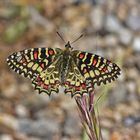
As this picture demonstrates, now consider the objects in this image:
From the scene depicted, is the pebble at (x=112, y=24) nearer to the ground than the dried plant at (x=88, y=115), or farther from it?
farther from it

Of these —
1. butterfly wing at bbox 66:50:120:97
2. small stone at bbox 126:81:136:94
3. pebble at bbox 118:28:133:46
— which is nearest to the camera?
butterfly wing at bbox 66:50:120:97

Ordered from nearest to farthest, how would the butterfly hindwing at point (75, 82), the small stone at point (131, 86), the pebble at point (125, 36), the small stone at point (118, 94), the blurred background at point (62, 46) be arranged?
the butterfly hindwing at point (75, 82) < the blurred background at point (62, 46) < the small stone at point (118, 94) < the small stone at point (131, 86) < the pebble at point (125, 36)

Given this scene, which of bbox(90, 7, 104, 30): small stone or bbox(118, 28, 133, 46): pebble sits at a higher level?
bbox(90, 7, 104, 30): small stone

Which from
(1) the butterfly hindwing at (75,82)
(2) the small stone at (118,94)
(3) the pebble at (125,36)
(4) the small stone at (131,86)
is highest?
(3) the pebble at (125,36)

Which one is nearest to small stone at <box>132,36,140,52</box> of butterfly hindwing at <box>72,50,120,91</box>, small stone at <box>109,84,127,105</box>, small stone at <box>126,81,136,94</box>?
small stone at <box>126,81,136,94</box>

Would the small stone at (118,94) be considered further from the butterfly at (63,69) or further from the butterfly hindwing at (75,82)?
the butterfly hindwing at (75,82)

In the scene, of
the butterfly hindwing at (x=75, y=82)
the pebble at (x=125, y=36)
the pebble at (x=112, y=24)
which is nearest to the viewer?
the butterfly hindwing at (x=75, y=82)

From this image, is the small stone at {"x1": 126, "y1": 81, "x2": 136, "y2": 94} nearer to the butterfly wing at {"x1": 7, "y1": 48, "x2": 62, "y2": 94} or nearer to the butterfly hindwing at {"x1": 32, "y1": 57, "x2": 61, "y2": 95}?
the butterfly wing at {"x1": 7, "y1": 48, "x2": 62, "y2": 94}

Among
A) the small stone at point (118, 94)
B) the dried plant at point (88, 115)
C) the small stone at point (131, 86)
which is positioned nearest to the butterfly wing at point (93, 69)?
the dried plant at point (88, 115)

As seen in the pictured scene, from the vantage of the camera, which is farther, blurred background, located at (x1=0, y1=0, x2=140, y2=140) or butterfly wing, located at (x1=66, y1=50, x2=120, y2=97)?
blurred background, located at (x1=0, y1=0, x2=140, y2=140)
